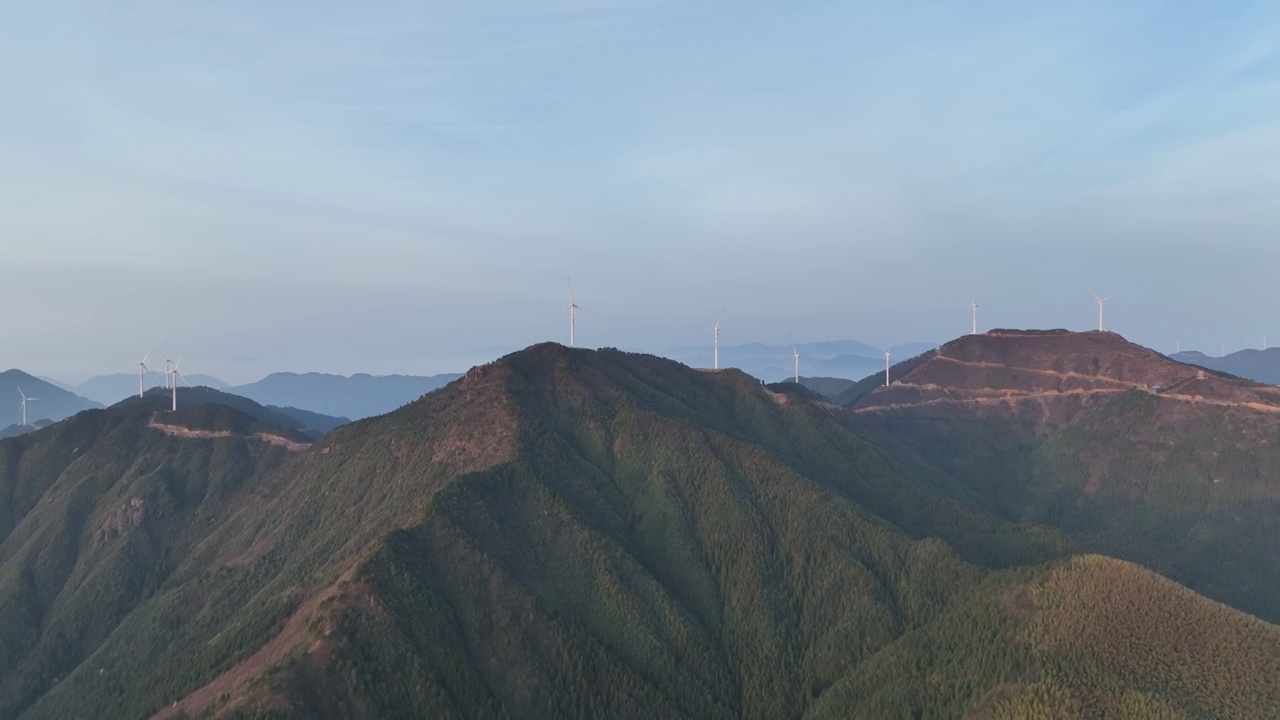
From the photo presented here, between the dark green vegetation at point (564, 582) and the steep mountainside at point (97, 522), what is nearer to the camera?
the dark green vegetation at point (564, 582)

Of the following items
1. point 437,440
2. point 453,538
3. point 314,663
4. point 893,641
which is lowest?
point 893,641

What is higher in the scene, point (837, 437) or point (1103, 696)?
point (837, 437)

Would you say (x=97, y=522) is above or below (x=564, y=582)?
above

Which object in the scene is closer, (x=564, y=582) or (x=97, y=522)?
(x=564, y=582)

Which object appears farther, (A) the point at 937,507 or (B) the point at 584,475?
(A) the point at 937,507

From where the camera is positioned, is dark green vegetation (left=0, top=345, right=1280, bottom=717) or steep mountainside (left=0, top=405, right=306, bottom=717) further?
steep mountainside (left=0, top=405, right=306, bottom=717)

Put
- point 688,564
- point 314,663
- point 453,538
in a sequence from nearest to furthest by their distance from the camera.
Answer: point 314,663
point 453,538
point 688,564

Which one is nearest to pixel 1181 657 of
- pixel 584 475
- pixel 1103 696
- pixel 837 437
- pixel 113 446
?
pixel 1103 696

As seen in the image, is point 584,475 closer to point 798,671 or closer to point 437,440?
point 437,440
